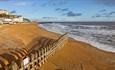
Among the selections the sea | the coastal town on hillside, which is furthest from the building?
the sea

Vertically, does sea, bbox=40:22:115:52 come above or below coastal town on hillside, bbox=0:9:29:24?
above

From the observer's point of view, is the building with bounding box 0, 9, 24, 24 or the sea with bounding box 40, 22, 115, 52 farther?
the building with bounding box 0, 9, 24, 24

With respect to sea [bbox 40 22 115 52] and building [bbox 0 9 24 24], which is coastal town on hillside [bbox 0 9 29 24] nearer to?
building [bbox 0 9 24 24]

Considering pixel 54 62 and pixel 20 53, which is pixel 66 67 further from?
pixel 20 53

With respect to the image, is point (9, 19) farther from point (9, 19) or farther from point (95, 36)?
point (95, 36)

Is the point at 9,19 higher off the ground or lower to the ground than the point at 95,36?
lower

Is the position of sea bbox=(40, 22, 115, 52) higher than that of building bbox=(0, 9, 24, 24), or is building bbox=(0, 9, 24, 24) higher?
sea bbox=(40, 22, 115, 52)

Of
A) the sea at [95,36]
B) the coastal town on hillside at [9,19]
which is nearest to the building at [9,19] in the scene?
the coastal town on hillside at [9,19]

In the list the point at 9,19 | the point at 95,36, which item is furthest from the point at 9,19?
the point at 95,36

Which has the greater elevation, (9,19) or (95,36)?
(95,36)

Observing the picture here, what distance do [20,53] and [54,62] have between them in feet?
7.88

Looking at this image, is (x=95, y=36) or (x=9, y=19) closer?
(x=95, y=36)

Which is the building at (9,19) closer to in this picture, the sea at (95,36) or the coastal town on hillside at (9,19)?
the coastal town on hillside at (9,19)

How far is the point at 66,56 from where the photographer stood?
65.0 ft
